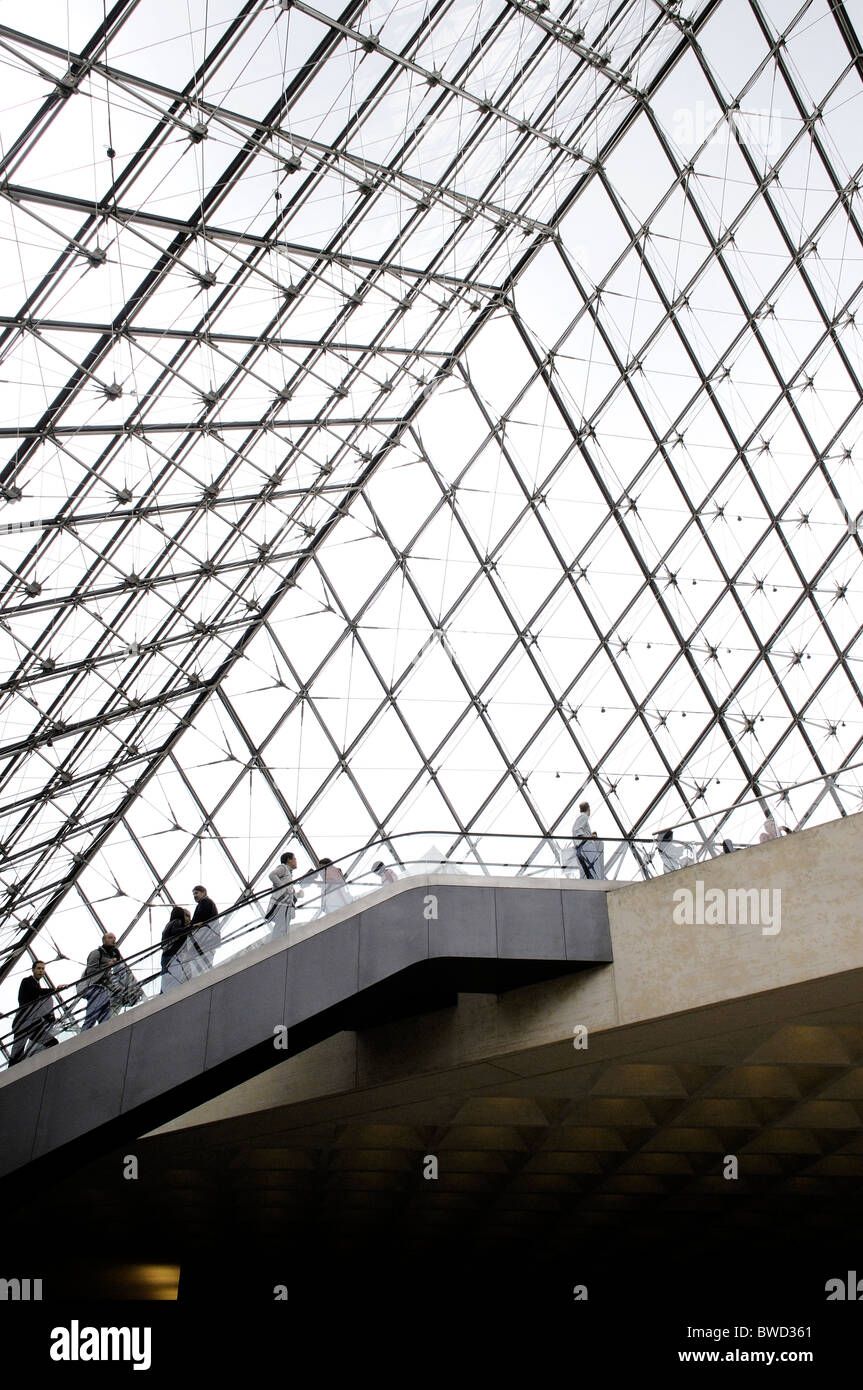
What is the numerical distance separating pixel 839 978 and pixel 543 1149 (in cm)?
996

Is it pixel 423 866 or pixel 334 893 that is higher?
pixel 423 866

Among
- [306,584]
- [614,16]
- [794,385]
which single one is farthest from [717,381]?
[306,584]

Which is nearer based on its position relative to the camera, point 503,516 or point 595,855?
point 595,855

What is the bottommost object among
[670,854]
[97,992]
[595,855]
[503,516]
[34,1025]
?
[34,1025]

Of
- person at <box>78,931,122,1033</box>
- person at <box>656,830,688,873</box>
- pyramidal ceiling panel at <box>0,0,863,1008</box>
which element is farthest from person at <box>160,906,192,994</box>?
pyramidal ceiling panel at <box>0,0,863,1008</box>

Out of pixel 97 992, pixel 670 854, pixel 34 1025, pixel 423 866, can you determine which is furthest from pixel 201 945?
pixel 670 854

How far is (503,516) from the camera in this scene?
113 feet

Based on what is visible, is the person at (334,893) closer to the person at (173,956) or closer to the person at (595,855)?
the person at (173,956)

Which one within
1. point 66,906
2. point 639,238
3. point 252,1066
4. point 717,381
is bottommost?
point 252,1066

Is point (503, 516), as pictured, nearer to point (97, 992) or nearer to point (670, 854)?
point (670, 854)

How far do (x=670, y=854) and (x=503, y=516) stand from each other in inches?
805

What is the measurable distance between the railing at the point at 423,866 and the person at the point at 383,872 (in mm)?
35
